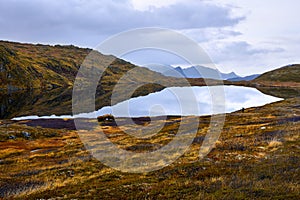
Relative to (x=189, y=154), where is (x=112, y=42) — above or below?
above

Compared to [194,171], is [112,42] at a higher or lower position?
higher

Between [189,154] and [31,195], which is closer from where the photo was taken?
[31,195]

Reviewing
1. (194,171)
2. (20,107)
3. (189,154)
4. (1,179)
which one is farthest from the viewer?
(20,107)

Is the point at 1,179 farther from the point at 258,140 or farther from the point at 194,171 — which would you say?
the point at 258,140

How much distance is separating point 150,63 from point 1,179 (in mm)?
21959

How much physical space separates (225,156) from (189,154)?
4244 mm

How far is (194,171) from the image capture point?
22906mm

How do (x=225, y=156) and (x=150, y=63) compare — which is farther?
(x=150, y=63)

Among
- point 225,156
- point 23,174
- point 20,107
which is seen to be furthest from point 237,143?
point 20,107

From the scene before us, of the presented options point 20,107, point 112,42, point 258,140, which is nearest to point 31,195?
point 112,42

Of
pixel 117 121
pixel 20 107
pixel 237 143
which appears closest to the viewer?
pixel 237 143

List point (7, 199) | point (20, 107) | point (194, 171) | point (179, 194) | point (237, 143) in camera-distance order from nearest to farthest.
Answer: point (179, 194), point (7, 199), point (194, 171), point (237, 143), point (20, 107)

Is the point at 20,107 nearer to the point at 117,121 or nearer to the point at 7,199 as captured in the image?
the point at 117,121

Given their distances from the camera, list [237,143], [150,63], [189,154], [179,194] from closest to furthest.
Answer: [179,194], [189,154], [237,143], [150,63]
